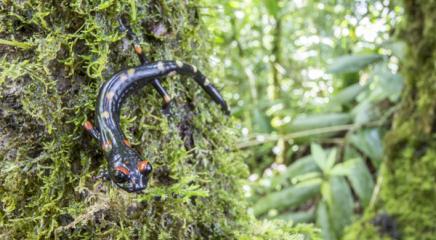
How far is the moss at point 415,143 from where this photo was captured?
3049mm

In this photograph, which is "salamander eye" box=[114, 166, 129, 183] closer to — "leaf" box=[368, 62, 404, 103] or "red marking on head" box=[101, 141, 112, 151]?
"red marking on head" box=[101, 141, 112, 151]

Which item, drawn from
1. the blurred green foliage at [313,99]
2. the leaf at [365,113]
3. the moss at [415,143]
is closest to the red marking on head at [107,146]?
the blurred green foliage at [313,99]

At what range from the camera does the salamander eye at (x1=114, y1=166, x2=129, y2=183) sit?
1192 mm

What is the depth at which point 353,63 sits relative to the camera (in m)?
3.42

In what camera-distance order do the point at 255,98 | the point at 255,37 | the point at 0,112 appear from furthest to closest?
the point at 255,37 → the point at 255,98 → the point at 0,112

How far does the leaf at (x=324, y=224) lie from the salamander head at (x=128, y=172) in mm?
2049

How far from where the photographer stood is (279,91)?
4934 mm

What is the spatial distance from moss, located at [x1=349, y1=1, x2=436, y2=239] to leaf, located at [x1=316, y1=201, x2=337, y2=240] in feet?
0.83

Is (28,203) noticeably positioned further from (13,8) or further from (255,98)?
(255,98)

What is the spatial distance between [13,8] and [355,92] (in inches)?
114

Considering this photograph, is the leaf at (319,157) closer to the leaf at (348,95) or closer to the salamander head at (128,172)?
the leaf at (348,95)

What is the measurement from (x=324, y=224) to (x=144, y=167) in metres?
2.09

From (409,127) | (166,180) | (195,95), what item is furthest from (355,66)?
(166,180)

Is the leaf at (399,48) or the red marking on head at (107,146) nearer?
the red marking on head at (107,146)
